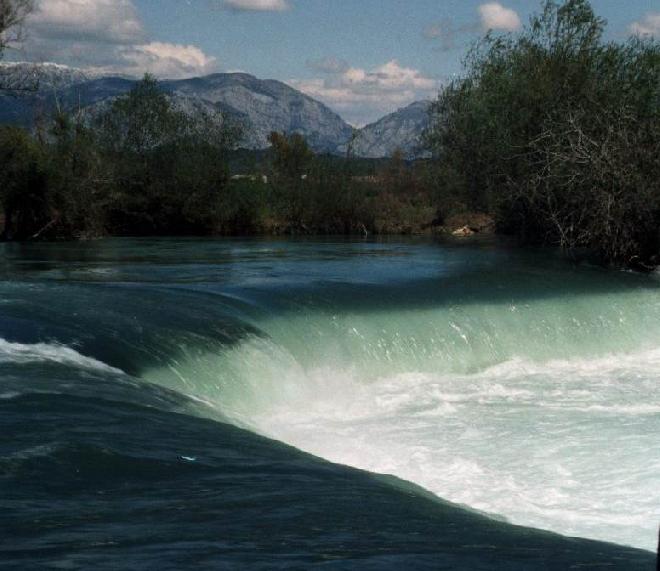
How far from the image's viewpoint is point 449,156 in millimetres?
34844

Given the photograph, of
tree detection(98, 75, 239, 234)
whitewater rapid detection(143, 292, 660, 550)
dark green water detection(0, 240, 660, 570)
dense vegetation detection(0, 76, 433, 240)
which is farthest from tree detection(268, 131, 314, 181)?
whitewater rapid detection(143, 292, 660, 550)

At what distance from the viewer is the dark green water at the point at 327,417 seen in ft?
16.4

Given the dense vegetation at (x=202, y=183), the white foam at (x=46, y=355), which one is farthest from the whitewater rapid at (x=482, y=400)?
the dense vegetation at (x=202, y=183)

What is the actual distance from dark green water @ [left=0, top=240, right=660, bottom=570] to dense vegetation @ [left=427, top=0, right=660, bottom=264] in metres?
2.15

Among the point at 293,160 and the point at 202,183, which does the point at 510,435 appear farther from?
the point at 293,160

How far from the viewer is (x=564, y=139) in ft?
85.5

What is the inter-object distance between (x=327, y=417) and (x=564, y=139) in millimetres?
16730

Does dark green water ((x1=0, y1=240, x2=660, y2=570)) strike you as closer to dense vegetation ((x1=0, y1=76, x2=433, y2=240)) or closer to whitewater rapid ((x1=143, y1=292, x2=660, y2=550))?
whitewater rapid ((x1=143, y1=292, x2=660, y2=550))

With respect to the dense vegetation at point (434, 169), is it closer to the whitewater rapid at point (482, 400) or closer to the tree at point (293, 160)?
the tree at point (293, 160)

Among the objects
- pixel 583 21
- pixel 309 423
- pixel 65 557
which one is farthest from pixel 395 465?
pixel 583 21

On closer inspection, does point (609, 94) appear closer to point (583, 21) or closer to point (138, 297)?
point (583, 21)

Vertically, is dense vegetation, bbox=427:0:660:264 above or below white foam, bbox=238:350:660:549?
above

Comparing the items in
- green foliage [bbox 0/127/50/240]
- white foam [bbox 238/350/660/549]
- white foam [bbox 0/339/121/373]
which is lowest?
white foam [bbox 238/350/660/549]

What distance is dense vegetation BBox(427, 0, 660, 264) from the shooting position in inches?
941
